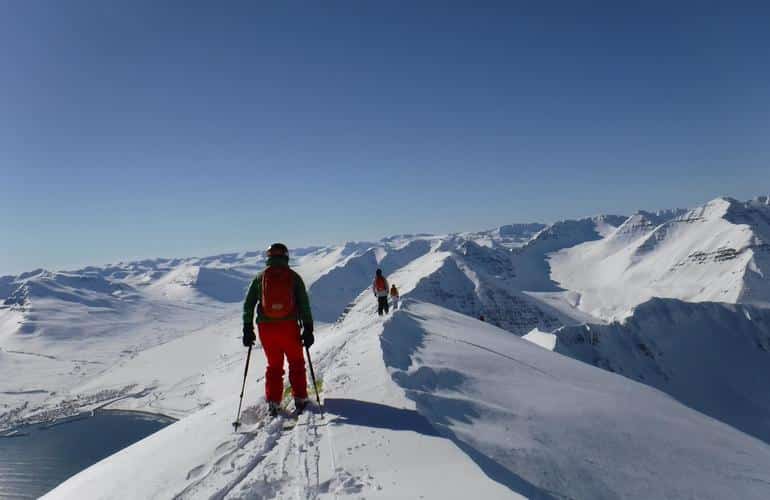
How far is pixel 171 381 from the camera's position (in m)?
186

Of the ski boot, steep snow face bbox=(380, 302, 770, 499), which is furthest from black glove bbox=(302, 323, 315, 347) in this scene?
steep snow face bbox=(380, 302, 770, 499)

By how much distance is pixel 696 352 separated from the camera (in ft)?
386

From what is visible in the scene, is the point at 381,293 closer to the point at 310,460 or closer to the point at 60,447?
the point at 310,460

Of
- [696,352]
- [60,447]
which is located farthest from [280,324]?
[696,352]

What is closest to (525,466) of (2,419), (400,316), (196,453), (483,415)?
(483,415)

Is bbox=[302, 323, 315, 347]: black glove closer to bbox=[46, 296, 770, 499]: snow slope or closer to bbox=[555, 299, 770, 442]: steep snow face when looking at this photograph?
bbox=[46, 296, 770, 499]: snow slope

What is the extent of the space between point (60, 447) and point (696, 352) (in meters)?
157

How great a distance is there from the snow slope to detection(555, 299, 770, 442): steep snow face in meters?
72.8

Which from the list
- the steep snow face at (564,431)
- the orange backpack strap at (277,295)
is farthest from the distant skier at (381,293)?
the orange backpack strap at (277,295)

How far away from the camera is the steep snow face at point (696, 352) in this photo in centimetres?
9294

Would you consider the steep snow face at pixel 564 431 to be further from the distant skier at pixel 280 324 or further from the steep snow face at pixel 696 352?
the steep snow face at pixel 696 352

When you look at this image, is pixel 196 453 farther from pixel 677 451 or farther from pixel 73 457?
pixel 73 457

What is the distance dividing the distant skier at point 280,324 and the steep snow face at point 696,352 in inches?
3069

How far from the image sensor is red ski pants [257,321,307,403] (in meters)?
9.14
